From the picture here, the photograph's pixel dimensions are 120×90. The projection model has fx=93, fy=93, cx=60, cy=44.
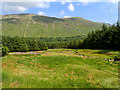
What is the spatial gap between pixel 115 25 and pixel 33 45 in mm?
Answer: 80799

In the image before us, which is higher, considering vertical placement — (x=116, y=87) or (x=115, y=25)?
(x=115, y=25)

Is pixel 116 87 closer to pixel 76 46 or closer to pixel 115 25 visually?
pixel 115 25

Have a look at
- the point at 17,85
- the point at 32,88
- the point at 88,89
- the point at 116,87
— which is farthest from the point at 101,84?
the point at 17,85

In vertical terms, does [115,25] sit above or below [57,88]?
above

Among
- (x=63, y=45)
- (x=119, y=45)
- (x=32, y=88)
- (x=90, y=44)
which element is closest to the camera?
(x=32, y=88)

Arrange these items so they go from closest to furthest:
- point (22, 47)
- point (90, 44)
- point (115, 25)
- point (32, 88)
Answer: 1. point (32, 88)
2. point (115, 25)
3. point (22, 47)
4. point (90, 44)

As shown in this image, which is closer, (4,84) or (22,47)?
(4,84)

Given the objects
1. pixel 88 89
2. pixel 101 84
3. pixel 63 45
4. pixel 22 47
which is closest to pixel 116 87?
pixel 101 84

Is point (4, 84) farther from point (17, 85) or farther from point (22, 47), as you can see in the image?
point (22, 47)

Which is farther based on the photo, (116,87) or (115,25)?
(115,25)

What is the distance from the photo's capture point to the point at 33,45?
102 metres

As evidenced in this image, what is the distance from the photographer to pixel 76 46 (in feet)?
396

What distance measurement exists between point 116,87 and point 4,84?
14066 mm

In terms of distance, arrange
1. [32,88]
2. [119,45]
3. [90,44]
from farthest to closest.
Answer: [90,44] → [119,45] → [32,88]
